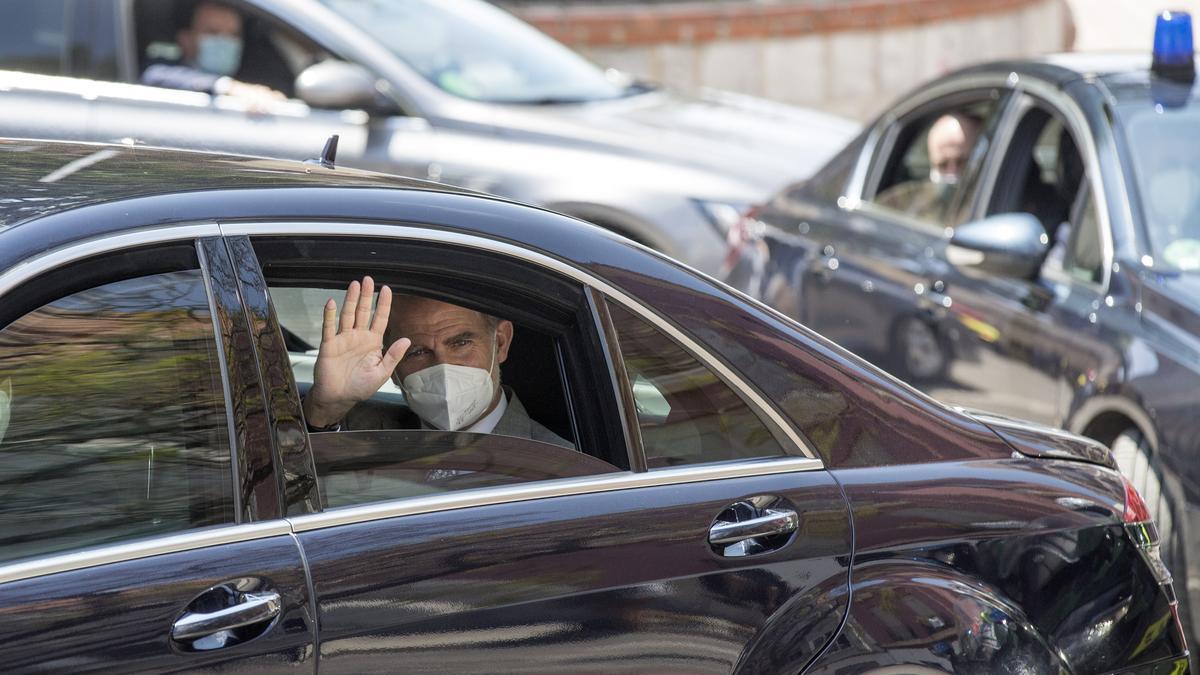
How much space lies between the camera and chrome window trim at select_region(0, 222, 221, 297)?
222cm

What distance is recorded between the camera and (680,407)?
270cm

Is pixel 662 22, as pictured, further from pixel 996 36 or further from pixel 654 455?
pixel 654 455

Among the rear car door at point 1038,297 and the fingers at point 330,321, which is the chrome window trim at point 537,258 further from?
the rear car door at point 1038,297

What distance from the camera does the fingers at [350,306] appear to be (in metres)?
2.58

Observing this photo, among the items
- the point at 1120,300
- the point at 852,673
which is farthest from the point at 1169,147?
the point at 852,673

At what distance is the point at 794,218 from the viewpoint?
600cm

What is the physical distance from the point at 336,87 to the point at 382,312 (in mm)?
3925

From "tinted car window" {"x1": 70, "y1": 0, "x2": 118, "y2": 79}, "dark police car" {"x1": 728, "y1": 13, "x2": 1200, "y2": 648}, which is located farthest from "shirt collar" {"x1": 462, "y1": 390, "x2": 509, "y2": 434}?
"tinted car window" {"x1": 70, "y1": 0, "x2": 118, "y2": 79}

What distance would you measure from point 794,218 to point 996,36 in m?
8.70

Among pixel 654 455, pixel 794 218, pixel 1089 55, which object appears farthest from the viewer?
pixel 794 218

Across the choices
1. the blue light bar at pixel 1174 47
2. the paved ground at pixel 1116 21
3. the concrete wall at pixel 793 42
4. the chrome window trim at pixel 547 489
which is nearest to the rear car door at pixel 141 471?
the chrome window trim at pixel 547 489

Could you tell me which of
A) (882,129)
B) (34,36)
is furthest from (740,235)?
(34,36)

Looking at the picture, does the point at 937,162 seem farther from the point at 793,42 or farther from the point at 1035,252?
the point at 793,42

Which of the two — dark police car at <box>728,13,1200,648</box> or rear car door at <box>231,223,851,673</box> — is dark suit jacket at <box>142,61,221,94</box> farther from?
rear car door at <box>231,223,851,673</box>
